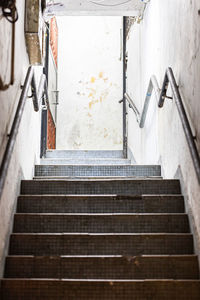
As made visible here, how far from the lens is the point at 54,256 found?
3.27 m

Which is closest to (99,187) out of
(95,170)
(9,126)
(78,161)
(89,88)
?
(95,170)

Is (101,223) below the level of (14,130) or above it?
below

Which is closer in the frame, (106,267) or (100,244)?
(106,267)

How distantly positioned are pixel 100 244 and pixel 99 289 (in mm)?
481

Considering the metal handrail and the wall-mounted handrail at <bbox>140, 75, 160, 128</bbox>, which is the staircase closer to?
the metal handrail

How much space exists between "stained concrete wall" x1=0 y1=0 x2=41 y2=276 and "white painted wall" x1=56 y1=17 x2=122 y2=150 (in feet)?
13.7

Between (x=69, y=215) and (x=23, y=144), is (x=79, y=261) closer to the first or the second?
(x=69, y=215)

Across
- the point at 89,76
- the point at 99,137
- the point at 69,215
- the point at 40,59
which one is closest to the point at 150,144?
the point at 40,59

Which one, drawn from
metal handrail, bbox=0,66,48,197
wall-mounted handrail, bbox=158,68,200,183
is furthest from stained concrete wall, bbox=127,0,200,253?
metal handrail, bbox=0,66,48,197

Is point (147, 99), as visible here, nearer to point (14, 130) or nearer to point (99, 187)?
point (99, 187)

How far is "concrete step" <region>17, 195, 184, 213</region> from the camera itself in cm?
386

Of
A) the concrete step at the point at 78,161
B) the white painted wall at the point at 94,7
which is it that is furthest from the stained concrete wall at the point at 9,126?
the white painted wall at the point at 94,7

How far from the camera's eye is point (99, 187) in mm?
4141

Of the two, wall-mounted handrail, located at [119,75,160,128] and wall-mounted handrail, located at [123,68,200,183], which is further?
wall-mounted handrail, located at [119,75,160,128]
